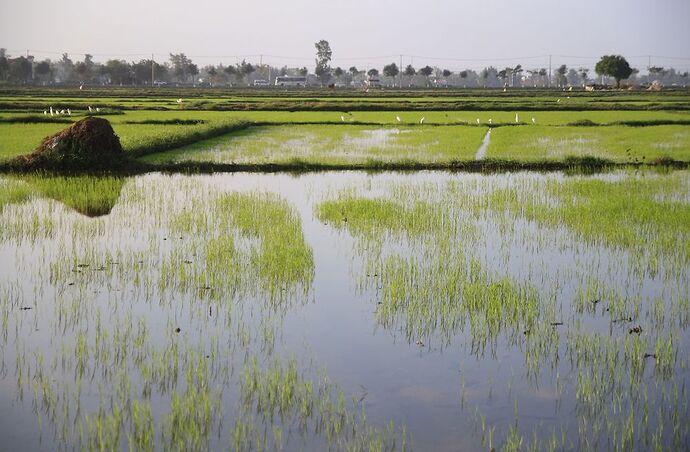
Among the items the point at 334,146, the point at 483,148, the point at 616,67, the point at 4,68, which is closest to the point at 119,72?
the point at 4,68

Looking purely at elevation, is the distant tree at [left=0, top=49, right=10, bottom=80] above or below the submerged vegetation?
above

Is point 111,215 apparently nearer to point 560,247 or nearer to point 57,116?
point 560,247

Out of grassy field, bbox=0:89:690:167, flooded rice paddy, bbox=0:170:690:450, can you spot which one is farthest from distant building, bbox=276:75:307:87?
flooded rice paddy, bbox=0:170:690:450

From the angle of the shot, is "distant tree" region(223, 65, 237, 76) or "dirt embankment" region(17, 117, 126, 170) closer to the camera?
"dirt embankment" region(17, 117, 126, 170)

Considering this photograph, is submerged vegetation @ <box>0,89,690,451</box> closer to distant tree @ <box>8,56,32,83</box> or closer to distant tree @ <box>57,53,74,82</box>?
distant tree @ <box>8,56,32,83</box>

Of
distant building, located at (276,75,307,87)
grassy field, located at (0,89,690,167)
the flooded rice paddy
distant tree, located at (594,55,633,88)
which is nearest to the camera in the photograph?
the flooded rice paddy

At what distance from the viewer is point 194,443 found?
3.29 metres

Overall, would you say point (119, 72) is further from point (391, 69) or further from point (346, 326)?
point (346, 326)

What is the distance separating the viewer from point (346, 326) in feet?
16.1

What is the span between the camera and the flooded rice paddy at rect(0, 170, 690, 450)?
3.48m

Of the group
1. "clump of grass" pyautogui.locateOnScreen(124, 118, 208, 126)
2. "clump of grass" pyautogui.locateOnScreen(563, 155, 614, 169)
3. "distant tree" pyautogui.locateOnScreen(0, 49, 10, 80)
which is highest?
"distant tree" pyautogui.locateOnScreen(0, 49, 10, 80)

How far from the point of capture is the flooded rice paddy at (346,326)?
11.4 feet

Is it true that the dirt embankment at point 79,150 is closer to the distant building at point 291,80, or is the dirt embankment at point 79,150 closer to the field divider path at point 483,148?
the field divider path at point 483,148

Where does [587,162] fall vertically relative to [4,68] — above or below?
below
